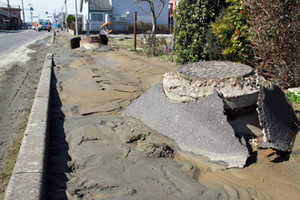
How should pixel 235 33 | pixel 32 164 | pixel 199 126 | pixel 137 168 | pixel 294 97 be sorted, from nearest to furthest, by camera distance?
pixel 32 164
pixel 137 168
pixel 199 126
pixel 294 97
pixel 235 33

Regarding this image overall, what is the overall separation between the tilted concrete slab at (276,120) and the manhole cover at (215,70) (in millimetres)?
423

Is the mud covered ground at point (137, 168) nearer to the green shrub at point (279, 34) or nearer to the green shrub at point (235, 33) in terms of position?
the green shrub at point (279, 34)

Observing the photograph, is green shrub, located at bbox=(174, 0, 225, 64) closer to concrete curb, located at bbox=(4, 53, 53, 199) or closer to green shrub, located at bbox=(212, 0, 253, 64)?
green shrub, located at bbox=(212, 0, 253, 64)

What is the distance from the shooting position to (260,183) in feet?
7.80

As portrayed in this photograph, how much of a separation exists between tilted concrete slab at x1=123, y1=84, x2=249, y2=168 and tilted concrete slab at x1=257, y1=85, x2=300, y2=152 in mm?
386

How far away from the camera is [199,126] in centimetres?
300

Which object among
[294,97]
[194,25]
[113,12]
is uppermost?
[113,12]

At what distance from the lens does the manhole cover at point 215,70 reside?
3.29 metres

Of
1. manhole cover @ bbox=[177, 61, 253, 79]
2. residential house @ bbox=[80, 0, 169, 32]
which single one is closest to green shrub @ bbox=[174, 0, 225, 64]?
Answer: manhole cover @ bbox=[177, 61, 253, 79]

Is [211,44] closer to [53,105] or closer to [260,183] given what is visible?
[53,105]

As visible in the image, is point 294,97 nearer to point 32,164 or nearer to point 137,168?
point 137,168

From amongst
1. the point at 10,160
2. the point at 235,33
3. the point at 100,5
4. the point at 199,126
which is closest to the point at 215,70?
the point at 199,126

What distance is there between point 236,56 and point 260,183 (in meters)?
3.94

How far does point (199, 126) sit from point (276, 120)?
3.19 feet
